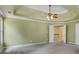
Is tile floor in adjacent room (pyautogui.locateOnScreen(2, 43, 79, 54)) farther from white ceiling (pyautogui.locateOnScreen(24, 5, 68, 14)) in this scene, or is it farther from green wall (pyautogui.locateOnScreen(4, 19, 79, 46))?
white ceiling (pyautogui.locateOnScreen(24, 5, 68, 14))

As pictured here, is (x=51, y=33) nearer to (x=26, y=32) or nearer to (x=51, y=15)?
(x=51, y=15)

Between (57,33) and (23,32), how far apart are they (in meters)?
0.59

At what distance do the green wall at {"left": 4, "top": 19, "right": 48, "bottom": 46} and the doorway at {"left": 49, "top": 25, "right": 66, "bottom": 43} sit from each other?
0.29ft

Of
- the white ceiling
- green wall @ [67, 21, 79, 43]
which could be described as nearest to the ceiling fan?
the white ceiling

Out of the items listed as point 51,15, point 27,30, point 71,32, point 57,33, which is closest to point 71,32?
point 71,32

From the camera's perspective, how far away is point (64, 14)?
2008mm

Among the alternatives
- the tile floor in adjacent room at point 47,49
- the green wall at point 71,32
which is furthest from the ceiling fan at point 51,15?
the tile floor in adjacent room at point 47,49

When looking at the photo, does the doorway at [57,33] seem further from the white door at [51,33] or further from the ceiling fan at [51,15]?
the ceiling fan at [51,15]

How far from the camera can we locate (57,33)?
6.68 feet

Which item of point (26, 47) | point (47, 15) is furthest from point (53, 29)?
point (26, 47)

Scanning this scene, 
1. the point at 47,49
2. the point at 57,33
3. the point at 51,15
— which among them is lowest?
the point at 47,49

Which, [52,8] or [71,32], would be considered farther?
[71,32]

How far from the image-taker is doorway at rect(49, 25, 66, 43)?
80.1 inches

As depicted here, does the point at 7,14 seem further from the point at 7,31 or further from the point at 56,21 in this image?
the point at 56,21
